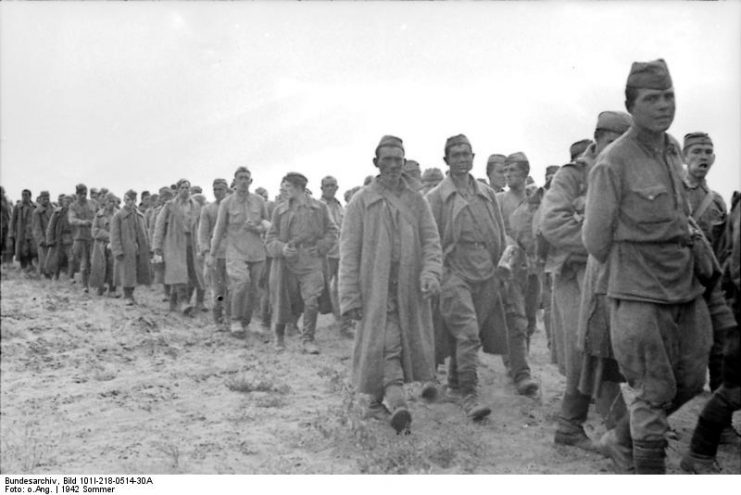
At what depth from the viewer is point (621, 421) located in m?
4.24

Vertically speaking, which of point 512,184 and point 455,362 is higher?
point 512,184

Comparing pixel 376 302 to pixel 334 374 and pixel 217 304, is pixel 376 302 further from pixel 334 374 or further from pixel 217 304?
pixel 217 304

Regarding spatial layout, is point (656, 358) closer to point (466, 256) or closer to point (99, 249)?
point (466, 256)

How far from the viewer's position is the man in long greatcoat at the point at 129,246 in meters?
13.6

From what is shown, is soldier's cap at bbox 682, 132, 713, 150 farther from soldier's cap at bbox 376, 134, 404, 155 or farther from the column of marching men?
soldier's cap at bbox 376, 134, 404, 155

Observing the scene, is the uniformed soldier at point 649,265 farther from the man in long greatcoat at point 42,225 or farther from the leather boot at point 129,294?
the man in long greatcoat at point 42,225

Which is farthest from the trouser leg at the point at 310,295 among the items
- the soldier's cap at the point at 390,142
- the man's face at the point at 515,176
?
the soldier's cap at the point at 390,142

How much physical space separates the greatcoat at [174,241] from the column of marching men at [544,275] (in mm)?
1414

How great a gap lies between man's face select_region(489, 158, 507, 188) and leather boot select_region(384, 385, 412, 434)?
180 inches

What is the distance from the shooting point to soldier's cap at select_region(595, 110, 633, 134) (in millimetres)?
4589

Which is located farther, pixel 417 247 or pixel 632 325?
pixel 417 247

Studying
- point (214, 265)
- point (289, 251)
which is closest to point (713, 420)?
point (289, 251)
